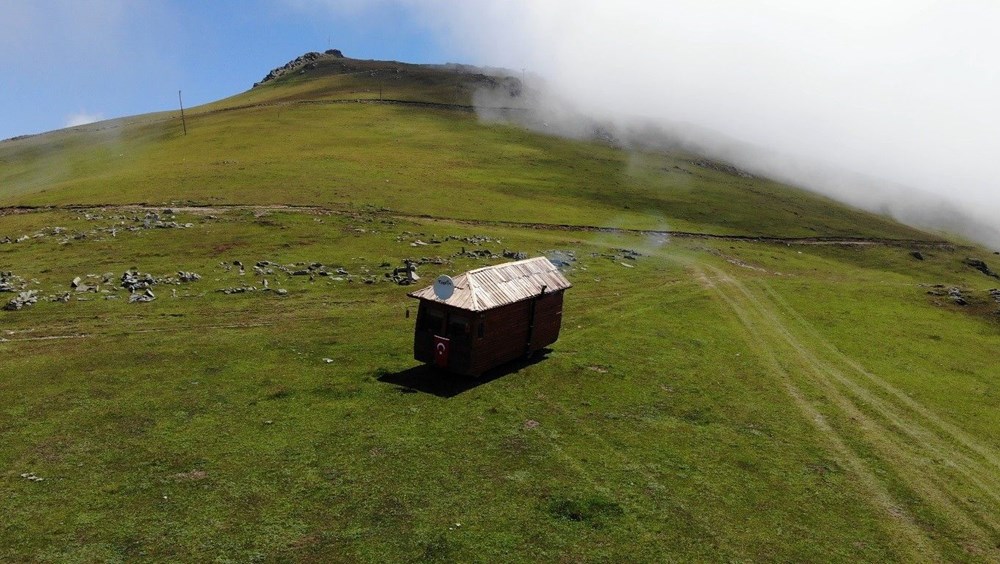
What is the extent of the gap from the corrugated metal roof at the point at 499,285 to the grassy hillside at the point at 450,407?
388 centimetres

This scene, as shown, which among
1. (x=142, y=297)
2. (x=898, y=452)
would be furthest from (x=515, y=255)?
(x=898, y=452)

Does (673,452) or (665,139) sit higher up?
(665,139)

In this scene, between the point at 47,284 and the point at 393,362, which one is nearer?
the point at 393,362

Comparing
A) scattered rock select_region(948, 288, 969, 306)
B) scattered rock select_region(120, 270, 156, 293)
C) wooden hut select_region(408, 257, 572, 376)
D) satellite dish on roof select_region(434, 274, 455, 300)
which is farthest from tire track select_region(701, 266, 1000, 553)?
scattered rock select_region(120, 270, 156, 293)

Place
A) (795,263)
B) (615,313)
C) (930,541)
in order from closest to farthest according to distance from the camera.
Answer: (930,541), (615,313), (795,263)

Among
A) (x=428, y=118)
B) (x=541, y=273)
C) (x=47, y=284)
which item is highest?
(x=428, y=118)

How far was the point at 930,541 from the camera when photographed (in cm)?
2044

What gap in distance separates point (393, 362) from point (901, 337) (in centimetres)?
3724

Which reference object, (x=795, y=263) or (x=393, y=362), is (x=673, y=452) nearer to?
(x=393, y=362)

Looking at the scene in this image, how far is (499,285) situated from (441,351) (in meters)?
4.17

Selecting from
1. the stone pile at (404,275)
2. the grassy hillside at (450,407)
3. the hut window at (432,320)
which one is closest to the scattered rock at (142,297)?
the grassy hillside at (450,407)

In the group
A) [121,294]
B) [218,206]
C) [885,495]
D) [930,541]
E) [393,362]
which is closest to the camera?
[930,541]

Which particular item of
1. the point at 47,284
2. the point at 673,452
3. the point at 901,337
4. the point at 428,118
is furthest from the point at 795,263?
the point at 428,118

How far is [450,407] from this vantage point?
26984 mm
